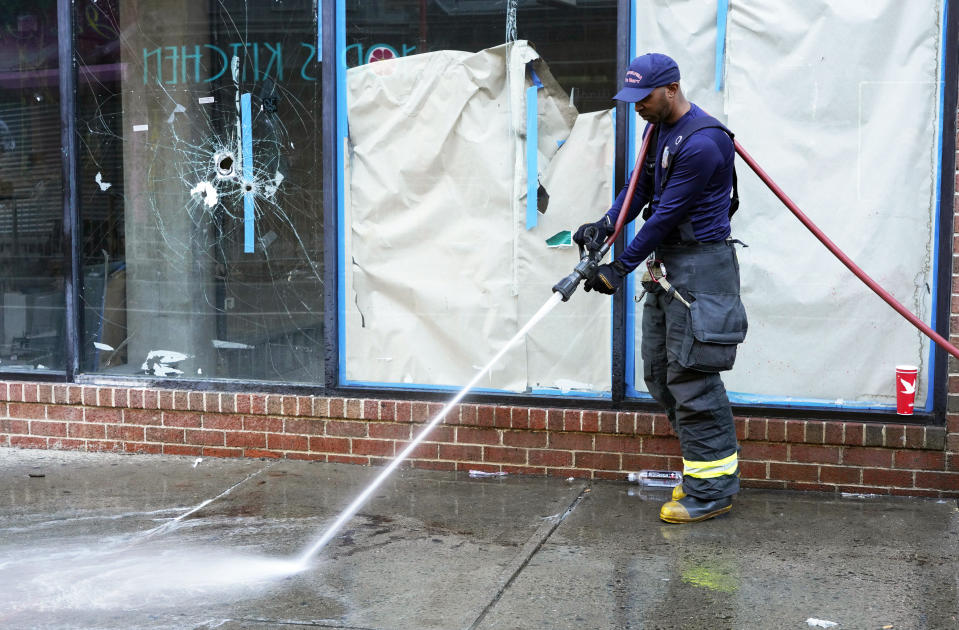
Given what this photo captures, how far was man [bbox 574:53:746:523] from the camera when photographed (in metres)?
4.76

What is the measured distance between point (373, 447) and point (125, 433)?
1.62m

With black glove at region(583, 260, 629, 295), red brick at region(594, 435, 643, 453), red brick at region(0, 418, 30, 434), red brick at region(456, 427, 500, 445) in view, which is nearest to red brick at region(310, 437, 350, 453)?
red brick at region(456, 427, 500, 445)

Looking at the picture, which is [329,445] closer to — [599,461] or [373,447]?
[373,447]

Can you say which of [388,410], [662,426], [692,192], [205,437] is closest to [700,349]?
[692,192]

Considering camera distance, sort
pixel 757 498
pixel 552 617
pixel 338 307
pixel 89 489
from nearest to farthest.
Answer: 1. pixel 552 617
2. pixel 757 498
3. pixel 89 489
4. pixel 338 307

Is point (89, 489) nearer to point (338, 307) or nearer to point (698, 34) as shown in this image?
point (338, 307)

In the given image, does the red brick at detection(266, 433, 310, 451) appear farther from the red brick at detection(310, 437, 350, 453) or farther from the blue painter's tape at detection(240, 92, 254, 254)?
the blue painter's tape at detection(240, 92, 254, 254)

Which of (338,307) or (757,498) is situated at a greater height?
(338,307)

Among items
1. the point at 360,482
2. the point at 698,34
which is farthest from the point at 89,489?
the point at 698,34

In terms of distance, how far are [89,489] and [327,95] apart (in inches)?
101

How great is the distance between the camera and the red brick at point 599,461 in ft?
19.0

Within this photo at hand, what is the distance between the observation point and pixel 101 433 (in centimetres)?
663

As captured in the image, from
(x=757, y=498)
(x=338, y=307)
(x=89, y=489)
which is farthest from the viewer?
(x=338, y=307)

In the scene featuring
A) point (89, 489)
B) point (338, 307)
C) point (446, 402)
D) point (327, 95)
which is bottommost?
point (89, 489)
